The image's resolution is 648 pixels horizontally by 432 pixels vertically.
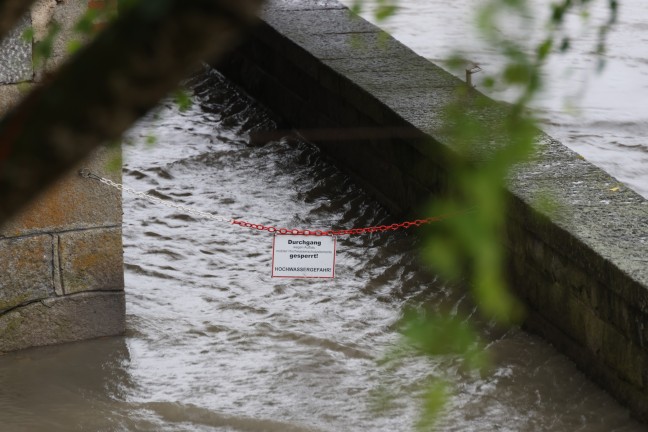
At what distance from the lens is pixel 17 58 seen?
14.2 ft

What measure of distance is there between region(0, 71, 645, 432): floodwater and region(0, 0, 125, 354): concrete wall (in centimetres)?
13

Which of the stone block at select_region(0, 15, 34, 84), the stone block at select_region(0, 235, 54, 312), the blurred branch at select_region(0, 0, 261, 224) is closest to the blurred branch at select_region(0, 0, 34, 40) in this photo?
the blurred branch at select_region(0, 0, 261, 224)

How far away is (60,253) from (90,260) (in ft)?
0.44

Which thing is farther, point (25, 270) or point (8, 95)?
point (25, 270)

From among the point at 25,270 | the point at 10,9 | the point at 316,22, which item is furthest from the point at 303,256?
the point at 10,9

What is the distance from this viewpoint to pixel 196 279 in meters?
5.56

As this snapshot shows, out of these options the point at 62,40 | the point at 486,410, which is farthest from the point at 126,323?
the point at 486,410

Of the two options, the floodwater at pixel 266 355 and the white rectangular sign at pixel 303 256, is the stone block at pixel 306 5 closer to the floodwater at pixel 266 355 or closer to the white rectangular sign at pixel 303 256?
the floodwater at pixel 266 355

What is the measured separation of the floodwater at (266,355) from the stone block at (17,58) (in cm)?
80

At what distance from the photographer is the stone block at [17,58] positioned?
4281mm

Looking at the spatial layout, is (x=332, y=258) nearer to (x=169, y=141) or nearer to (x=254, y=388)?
(x=254, y=388)

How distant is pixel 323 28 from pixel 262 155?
113 cm

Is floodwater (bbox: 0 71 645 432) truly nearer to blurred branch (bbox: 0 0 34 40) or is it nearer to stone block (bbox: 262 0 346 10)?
stone block (bbox: 262 0 346 10)

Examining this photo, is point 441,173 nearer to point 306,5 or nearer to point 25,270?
point 25,270
